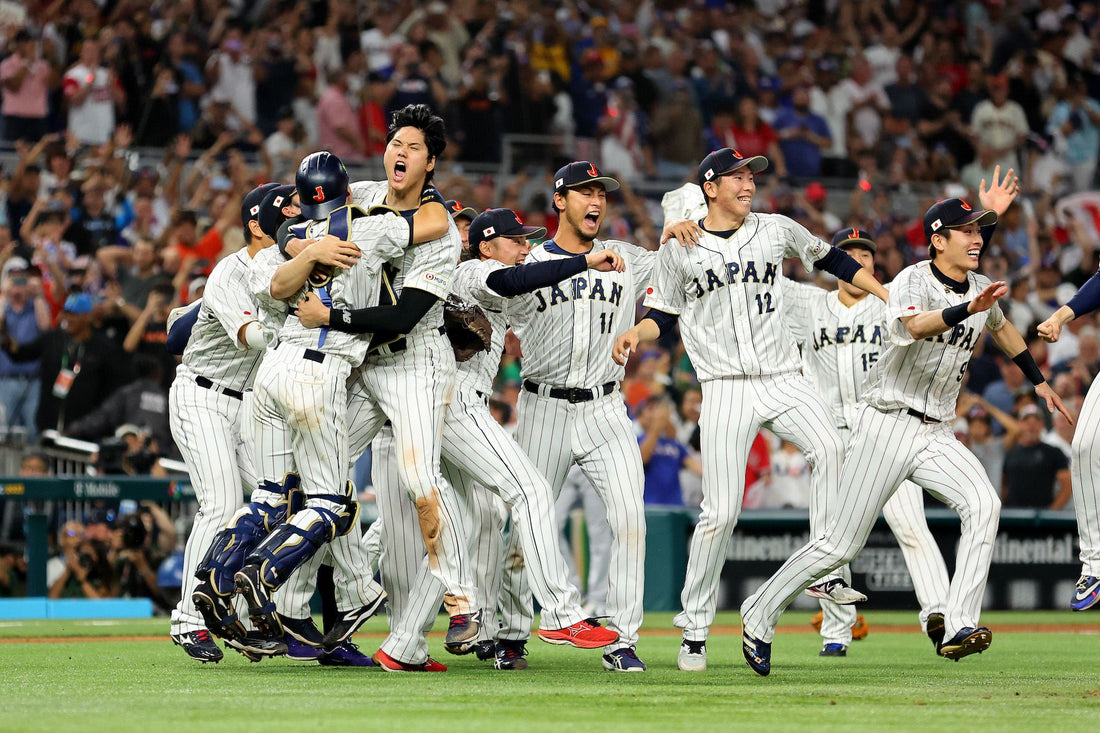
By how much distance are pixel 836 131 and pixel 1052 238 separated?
3271 millimetres

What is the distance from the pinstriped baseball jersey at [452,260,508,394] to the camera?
A: 25.2 ft

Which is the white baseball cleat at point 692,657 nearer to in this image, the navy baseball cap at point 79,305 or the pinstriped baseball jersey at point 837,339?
the pinstriped baseball jersey at point 837,339

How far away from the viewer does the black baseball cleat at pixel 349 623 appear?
7527 millimetres

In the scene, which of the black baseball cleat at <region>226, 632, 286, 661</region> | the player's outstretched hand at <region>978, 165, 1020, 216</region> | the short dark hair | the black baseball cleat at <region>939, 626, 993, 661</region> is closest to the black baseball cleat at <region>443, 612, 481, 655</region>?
the black baseball cleat at <region>226, 632, 286, 661</region>

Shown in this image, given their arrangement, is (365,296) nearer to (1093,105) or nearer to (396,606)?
(396,606)

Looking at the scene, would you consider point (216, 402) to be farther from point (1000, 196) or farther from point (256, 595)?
point (1000, 196)

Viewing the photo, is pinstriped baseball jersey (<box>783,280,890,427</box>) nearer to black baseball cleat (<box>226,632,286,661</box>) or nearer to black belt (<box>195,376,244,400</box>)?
black belt (<box>195,376,244,400</box>)

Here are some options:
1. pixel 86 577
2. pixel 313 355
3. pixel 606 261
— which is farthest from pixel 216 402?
pixel 86 577

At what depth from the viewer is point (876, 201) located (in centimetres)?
1873

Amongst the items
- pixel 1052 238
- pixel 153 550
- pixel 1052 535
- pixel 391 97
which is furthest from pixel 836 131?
pixel 153 550

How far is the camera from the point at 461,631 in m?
6.79

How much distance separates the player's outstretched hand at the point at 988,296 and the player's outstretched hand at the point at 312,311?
9.93 feet

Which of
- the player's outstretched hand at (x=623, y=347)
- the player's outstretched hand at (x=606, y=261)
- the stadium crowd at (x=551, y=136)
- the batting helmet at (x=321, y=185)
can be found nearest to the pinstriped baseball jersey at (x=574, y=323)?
the player's outstretched hand at (x=623, y=347)

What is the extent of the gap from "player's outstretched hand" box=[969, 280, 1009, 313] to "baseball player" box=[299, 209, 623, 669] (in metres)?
1.69
